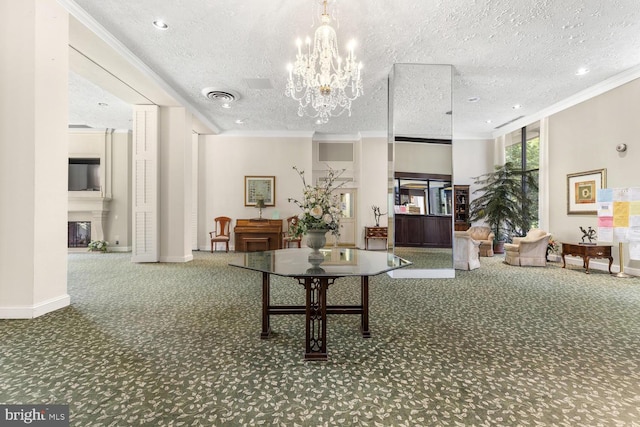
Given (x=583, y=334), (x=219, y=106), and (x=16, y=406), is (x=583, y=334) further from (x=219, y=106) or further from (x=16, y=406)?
(x=219, y=106)

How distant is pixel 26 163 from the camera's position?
2.97 meters

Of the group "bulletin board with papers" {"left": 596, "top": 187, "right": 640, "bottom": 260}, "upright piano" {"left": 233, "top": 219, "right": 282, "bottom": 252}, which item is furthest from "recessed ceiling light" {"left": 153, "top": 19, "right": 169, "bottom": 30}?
"bulletin board with papers" {"left": 596, "top": 187, "right": 640, "bottom": 260}

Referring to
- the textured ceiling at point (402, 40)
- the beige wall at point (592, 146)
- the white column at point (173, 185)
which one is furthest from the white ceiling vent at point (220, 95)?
the beige wall at point (592, 146)

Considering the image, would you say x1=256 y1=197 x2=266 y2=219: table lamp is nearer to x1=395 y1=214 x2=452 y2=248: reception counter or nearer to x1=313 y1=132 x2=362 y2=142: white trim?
x1=313 y1=132 x2=362 y2=142: white trim

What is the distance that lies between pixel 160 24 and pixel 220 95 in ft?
7.11

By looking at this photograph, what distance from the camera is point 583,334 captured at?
263cm

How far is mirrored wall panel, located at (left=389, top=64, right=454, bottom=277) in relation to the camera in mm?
4969

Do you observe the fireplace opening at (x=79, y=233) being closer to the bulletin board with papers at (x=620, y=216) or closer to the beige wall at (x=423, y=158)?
the beige wall at (x=423, y=158)

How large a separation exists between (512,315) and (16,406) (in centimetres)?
408

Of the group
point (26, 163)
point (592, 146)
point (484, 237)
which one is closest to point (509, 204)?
point (484, 237)

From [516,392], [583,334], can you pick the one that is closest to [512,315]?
[583,334]

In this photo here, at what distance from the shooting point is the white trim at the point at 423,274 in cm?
498

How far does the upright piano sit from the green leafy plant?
5.72 m

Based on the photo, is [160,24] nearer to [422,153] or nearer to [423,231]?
[422,153]
